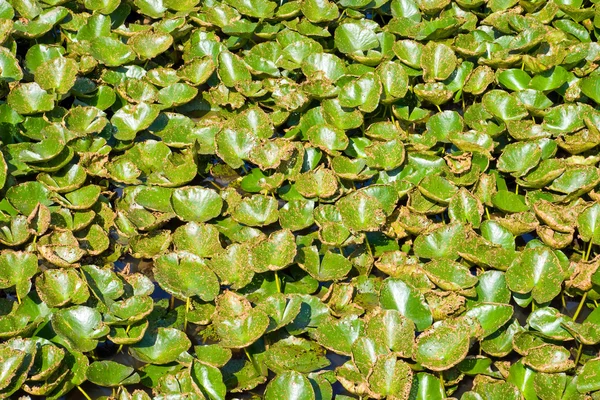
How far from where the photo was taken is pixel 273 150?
3.09m

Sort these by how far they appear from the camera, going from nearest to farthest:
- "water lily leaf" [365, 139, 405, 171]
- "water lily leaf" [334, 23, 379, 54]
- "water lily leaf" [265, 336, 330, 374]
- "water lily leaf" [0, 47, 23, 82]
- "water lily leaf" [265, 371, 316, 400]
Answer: "water lily leaf" [265, 371, 316, 400]
"water lily leaf" [265, 336, 330, 374]
"water lily leaf" [365, 139, 405, 171]
"water lily leaf" [0, 47, 23, 82]
"water lily leaf" [334, 23, 379, 54]

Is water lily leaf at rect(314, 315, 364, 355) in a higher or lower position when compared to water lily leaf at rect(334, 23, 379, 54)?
lower

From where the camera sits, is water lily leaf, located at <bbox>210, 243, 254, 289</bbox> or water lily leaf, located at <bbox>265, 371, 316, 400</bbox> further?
water lily leaf, located at <bbox>210, 243, 254, 289</bbox>

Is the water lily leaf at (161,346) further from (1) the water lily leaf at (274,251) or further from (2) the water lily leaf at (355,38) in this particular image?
(2) the water lily leaf at (355,38)

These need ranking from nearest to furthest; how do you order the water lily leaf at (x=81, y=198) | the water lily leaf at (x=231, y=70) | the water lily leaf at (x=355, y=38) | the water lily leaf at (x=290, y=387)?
the water lily leaf at (x=290, y=387)
the water lily leaf at (x=81, y=198)
the water lily leaf at (x=231, y=70)
the water lily leaf at (x=355, y=38)

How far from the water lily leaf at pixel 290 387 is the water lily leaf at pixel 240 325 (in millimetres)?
166

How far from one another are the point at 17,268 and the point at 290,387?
1059mm

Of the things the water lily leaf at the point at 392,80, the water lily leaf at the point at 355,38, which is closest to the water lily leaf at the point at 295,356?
the water lily leaf at the point at 392,80

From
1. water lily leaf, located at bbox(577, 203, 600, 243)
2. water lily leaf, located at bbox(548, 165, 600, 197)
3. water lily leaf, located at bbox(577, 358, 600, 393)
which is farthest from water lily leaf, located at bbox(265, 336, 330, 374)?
water lily leaf, located at bbox(548, 165, 600, 197)

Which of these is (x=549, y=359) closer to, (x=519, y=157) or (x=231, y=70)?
(x=519, y=157)

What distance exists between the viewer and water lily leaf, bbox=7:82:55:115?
3314 mm

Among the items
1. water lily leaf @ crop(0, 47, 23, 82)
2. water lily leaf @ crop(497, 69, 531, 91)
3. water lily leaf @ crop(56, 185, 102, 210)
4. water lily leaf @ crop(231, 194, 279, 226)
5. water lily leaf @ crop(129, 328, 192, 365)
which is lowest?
water lily leaf @ crop(129, 328, 192, 365)

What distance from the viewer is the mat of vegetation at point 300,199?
8.05 ft

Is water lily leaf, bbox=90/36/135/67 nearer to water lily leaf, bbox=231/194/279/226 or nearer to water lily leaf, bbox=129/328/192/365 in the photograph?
water lily leaf, bbox=231/194/279/226
